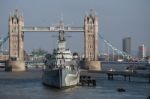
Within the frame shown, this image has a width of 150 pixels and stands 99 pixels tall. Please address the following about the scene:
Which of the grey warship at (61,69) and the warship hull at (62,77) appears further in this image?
the grey warship at (61,69)

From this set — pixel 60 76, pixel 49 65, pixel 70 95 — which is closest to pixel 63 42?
pixel 49 65

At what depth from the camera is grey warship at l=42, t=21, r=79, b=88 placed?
10931cm

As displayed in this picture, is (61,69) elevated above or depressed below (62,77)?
above

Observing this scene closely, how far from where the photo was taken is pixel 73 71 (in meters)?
113

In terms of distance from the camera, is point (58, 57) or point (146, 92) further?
point (58, 57)

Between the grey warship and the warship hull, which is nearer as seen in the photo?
the warship hull

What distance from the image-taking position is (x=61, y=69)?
108438mm

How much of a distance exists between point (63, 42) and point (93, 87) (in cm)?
916

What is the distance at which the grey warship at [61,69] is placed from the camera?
10931 cm

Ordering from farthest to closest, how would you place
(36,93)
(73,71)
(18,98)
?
(73,71), (36,93), (18,98)

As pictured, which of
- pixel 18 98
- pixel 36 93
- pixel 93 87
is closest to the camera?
pixel 18 98

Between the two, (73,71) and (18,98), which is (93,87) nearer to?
(73,71)

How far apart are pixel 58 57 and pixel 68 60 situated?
5.79 ft

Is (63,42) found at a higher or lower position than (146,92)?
higher
